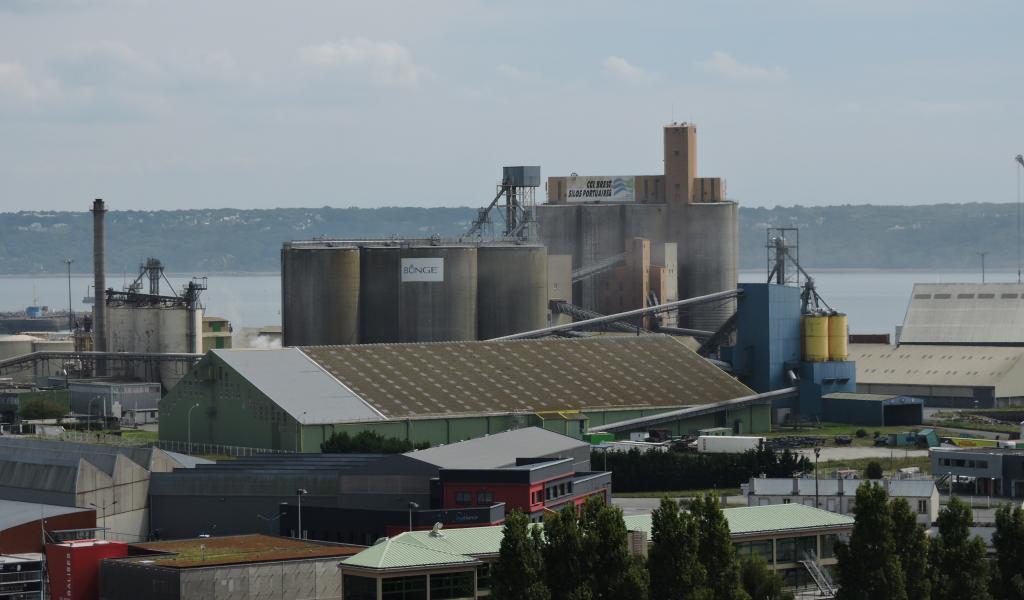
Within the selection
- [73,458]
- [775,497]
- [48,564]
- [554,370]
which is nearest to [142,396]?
[554,370]

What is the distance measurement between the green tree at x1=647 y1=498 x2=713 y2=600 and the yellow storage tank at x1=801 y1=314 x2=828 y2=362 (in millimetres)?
82356

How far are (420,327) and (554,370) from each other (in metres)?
18.4

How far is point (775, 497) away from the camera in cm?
9075

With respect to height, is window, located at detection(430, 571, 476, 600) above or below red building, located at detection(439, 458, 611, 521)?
below

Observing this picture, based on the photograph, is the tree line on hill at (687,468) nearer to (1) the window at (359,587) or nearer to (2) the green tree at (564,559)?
(1) the window at (359,587)

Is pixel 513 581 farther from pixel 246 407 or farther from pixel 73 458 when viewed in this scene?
pixel 246 407

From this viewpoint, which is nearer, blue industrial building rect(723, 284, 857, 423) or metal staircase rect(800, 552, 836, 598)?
metal staircase rect(800, 552, 836, 598)

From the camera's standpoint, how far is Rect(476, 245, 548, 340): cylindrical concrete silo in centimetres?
15212

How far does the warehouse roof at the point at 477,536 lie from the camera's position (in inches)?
2500

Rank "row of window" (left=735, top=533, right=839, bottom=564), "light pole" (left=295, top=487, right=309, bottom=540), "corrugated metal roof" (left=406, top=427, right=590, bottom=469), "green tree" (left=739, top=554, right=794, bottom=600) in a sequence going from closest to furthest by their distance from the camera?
"green tree" (left=739, top=554, right=794, bottom=600), "row of window" (left=735, top=533, right=839, bottom=564), "light pole" (left=295, top=487, right=309, bottom=540), "corrugated metal roof" (left=406, top=427, right=590, bottom=469)

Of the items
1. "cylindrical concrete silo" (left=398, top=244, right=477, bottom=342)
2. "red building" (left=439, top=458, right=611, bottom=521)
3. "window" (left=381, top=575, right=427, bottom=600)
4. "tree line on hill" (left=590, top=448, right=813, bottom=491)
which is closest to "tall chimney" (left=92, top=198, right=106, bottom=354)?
"cylindrical concrete silo" (left=398, top=244, right=477, bottom=342)

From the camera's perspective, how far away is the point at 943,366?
527ft

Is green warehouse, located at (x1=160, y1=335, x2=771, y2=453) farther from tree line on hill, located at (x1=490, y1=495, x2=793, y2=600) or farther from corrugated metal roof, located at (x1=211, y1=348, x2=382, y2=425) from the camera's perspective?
tree line on hill, located at (x1=490, y1=495, x2=793, y2=600)

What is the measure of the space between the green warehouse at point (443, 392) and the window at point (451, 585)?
47617 mm
